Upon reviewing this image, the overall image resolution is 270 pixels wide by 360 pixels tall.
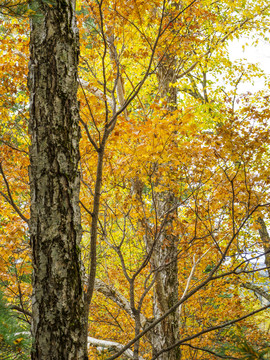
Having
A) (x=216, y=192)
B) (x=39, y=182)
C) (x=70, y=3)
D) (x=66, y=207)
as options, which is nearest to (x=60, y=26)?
(x=70, y=3)

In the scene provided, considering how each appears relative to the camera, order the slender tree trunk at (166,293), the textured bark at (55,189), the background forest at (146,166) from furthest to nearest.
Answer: the slender tree trunk at (166,293) → the background forest at (146,166) → the textured bark at (55,189)

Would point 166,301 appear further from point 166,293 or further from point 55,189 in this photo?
Result: point 55,189

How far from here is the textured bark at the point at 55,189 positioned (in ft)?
5.39

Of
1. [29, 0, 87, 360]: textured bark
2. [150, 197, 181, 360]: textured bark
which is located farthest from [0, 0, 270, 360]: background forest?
[29, 0, 87, 360]: textured bark

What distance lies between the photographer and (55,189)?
1.76m

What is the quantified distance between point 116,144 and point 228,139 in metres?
1.71

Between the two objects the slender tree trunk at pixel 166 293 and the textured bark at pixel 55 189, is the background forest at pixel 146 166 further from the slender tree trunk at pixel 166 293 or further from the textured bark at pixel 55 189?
the textured bark at pixel 55 189

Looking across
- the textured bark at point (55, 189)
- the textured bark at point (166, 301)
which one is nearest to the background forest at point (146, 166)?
the textured bark at point (166, 301)

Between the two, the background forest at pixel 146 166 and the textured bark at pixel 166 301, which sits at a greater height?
the background forest at pixel 146 166

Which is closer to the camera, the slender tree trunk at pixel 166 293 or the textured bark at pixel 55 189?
the textured bark at pixel 55 189

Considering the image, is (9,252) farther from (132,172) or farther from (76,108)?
(76,108)

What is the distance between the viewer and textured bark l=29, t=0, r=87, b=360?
1.64m

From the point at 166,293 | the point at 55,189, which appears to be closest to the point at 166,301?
the point at 166,293

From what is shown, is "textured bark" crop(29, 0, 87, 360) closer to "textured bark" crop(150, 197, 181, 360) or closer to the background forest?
the background forest
